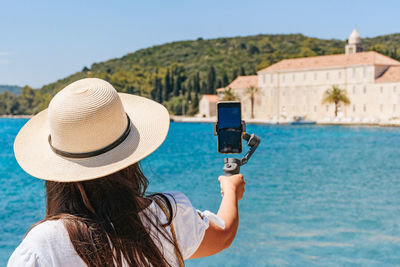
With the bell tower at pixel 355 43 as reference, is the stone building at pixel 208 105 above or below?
below

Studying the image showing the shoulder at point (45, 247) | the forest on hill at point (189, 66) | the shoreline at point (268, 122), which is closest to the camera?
the shoulder at point (45, 247)

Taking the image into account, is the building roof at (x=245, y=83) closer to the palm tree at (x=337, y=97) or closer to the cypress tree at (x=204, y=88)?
the cypress tree at (x=204, y=88)

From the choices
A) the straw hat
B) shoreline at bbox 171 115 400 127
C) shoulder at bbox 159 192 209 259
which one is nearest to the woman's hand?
shoulder at bbox 159 192 209 259

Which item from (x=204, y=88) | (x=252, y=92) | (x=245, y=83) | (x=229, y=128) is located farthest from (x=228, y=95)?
(x=229, y=128)

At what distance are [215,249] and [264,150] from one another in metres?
29.5

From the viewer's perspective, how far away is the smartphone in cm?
143

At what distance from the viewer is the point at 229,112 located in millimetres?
1448

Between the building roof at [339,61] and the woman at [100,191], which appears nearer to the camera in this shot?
the woman at [100,191]

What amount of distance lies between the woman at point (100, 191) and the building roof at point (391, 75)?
5494 centimetres

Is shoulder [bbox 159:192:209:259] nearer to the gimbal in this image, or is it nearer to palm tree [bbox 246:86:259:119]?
the gimbal

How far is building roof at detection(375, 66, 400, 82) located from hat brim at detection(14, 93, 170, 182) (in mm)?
54880

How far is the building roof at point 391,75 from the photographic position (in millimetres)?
52344

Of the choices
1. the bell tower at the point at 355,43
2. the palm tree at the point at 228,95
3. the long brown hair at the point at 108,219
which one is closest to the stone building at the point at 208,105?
the palm tree at the point at 228,95

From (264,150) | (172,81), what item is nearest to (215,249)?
(264,150)
